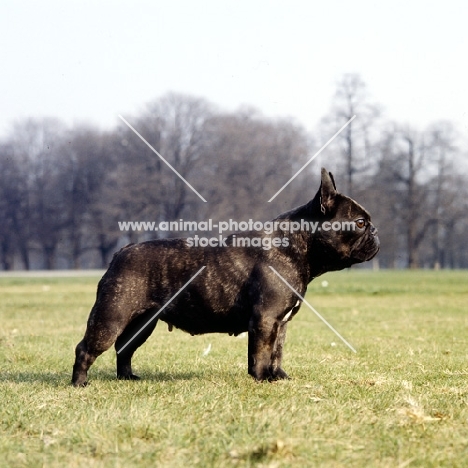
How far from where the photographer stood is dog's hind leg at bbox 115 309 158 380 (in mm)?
7309

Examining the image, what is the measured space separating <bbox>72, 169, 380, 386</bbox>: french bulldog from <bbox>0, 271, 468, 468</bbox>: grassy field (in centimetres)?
48

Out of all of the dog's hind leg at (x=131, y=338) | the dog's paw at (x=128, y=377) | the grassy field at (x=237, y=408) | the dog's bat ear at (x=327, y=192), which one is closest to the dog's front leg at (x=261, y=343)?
the grassy field at (x=237, y=408)

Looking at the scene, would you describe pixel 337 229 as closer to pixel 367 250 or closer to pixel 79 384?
pixel 367 250

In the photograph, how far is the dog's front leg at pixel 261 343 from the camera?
22.3 feet

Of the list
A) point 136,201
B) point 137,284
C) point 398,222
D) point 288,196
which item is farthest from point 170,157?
point 137,284

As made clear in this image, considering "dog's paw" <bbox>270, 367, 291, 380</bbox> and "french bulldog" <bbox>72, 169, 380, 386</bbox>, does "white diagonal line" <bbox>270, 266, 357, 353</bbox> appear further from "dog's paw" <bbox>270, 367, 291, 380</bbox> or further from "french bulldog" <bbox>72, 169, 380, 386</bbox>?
"dog's paw" <bbox>270, 367, 291, 380</bbox>

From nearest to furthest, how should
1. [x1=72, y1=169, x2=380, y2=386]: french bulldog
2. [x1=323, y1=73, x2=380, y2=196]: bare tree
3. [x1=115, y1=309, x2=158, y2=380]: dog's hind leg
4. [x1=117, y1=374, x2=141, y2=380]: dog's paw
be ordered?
[x1=72, y1=169, x2=380, y2=386]: french bulldog → [x1=115, y1=309, x2=158, y2=380]: dog's hind leg → [x1=117, y1=374, x2=141, y2=380]: dog's paw → [x1=323, y1=73, x2=380, y2=196]: bare tree

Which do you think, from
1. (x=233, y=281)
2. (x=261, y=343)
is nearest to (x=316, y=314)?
(x=233, y=281)

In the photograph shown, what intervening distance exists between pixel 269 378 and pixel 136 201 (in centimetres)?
5560

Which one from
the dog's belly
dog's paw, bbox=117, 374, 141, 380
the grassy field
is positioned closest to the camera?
the grassy field

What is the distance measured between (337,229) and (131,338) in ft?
7.85

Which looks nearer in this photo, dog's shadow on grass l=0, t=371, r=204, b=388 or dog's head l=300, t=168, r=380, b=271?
dog's head l=300, t=168, r=380, b=271

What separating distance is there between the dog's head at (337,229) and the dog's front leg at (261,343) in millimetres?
880

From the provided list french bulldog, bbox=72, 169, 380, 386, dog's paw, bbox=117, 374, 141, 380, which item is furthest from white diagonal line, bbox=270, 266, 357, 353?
dog's paw, bbox=117, 374, 141, 380
